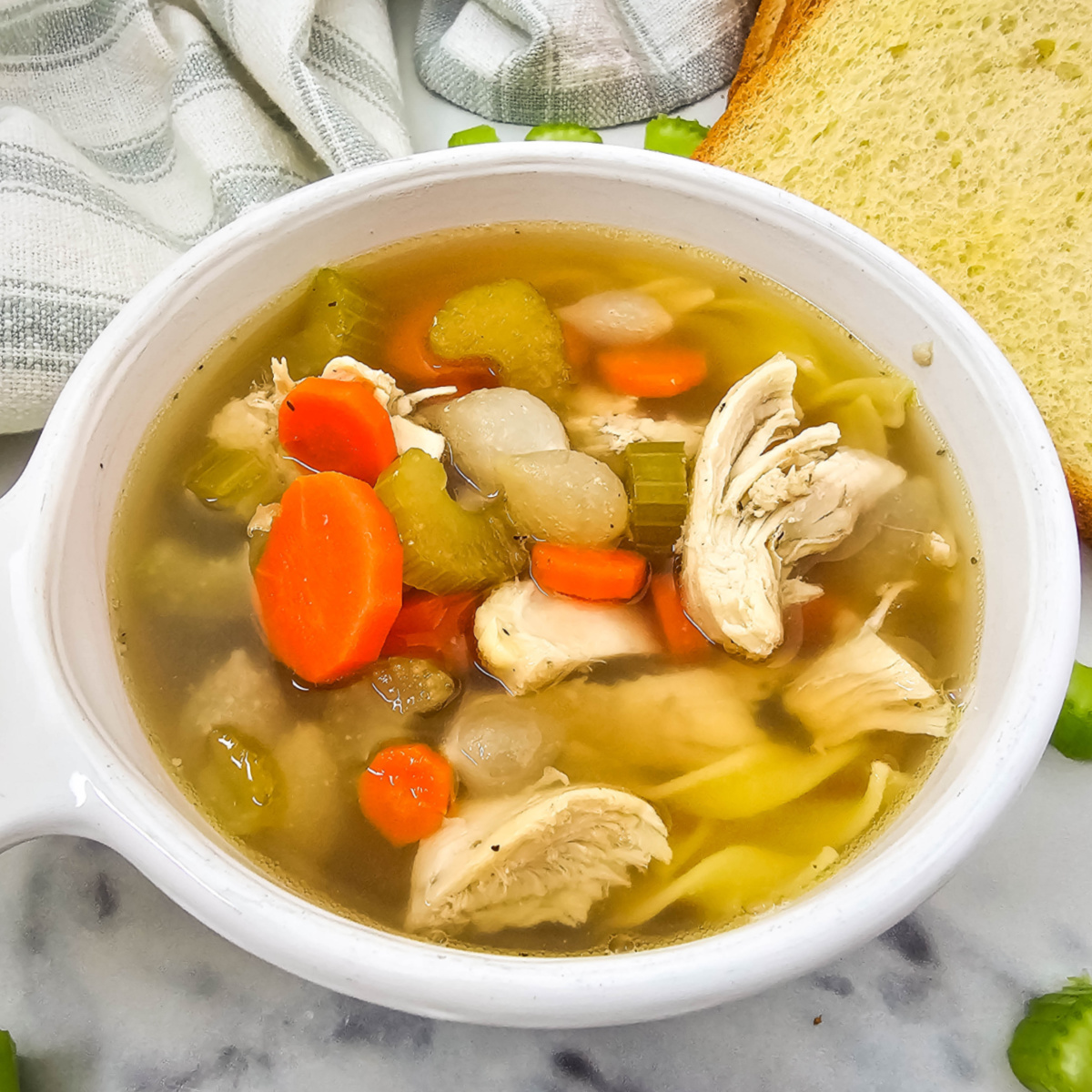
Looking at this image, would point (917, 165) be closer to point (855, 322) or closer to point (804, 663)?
point (855, 322)

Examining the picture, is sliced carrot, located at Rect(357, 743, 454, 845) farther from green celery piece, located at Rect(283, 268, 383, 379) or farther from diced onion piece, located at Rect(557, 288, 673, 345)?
diced onion piece, located at Rect(557, 288, 673, 345)

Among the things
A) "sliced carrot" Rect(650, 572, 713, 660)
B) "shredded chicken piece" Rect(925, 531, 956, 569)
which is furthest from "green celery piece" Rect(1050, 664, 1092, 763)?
"sliced carrot" Rect(650, 572, 713, 660)

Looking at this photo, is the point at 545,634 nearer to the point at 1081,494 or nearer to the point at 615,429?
the point at 615,429

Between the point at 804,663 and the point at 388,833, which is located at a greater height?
the point at 804,663

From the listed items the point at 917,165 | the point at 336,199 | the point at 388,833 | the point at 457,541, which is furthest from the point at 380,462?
the point at 917,165

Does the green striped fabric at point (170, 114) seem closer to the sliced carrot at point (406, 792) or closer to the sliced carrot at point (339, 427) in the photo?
the sliced carrot at point (339, 427)
